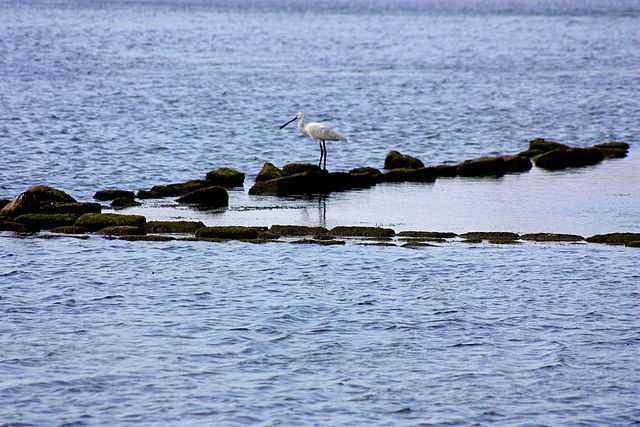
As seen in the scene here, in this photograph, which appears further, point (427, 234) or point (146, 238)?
point (427, 234)

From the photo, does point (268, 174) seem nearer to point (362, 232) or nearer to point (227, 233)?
point (227, 233)

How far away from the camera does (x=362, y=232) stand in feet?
83.7

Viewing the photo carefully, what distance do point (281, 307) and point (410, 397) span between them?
464cm

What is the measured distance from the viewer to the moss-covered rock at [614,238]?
24672 millimetres

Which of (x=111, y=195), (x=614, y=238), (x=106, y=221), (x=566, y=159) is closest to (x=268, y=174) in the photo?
(x=111, y=195)

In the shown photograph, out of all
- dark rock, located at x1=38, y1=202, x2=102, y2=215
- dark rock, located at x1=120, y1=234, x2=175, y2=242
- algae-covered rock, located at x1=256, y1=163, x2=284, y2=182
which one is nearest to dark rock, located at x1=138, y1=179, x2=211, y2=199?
algae-covered rock, located at x1=256, y1=163, x2=284, y2=182

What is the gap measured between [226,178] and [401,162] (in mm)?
5346

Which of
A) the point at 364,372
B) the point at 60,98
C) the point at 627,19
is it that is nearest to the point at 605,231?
the point at 364,372

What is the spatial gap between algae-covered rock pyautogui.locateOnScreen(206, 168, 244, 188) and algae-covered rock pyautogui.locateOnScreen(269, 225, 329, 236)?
6.42 meters

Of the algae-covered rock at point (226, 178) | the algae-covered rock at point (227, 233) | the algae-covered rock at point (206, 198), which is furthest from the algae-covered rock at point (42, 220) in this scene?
the algae-covered rock at point (226, 178)

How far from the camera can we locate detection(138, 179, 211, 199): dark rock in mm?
30094

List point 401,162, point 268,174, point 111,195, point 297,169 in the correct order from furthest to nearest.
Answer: point 401,162, point 297,169, point 268,174, point 111,195

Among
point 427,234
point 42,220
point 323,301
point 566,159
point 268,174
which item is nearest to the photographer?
point 323,301

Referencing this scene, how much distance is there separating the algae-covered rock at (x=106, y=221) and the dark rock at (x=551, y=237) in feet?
25.9
